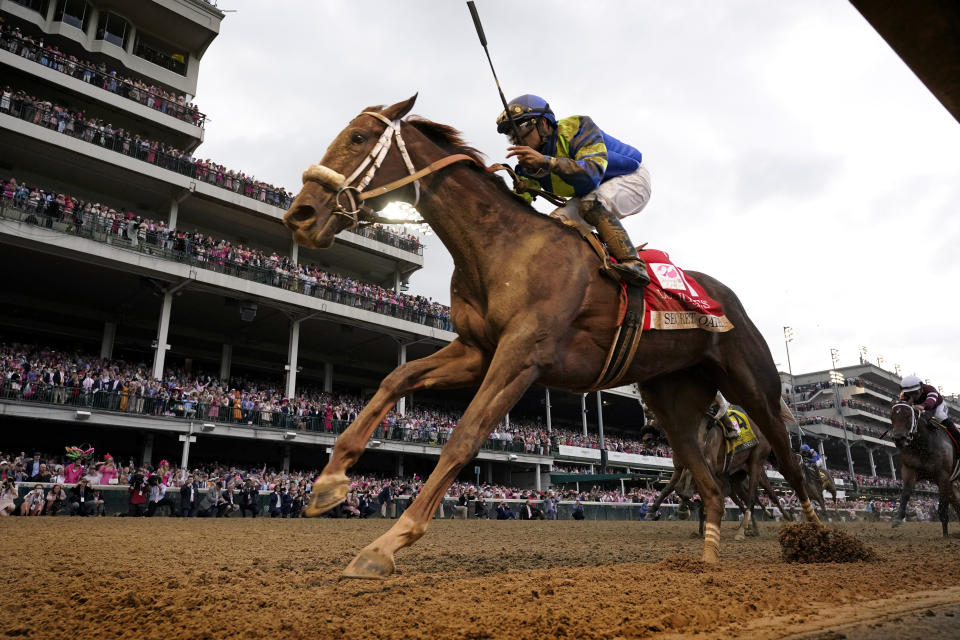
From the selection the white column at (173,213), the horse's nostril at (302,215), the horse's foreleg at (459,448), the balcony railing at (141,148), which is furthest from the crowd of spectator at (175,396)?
the horse's nostril at (302,215)

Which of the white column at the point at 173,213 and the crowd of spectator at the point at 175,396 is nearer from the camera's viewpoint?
the crowd of spectator at the point at 175,396

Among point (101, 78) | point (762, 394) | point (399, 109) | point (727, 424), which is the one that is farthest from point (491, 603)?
point (101, 78)

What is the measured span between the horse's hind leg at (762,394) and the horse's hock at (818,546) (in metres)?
0.26

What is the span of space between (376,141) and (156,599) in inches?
124

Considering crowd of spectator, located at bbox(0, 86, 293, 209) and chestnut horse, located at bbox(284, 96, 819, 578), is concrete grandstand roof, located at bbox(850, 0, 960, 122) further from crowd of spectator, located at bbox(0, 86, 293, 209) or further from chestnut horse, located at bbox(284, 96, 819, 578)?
crowd of spectator, located at bbox(0, 86, 293, 209)

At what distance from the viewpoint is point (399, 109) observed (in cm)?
466

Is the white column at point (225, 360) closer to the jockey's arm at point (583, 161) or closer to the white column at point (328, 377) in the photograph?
the white column at point (328, 377)

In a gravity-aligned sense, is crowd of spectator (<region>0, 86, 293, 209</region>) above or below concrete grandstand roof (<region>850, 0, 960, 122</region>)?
above

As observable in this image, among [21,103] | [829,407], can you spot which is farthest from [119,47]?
[829,407]

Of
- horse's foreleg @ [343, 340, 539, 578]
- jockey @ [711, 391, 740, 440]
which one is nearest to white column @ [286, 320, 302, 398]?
jockey @ [711, 391, 740, 440]

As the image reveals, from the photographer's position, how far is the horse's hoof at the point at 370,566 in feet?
10.7

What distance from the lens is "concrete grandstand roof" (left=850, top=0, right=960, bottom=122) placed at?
154 centimetres

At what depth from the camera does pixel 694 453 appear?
571cm

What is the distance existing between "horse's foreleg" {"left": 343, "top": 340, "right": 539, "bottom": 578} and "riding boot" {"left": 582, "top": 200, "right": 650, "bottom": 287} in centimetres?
118
